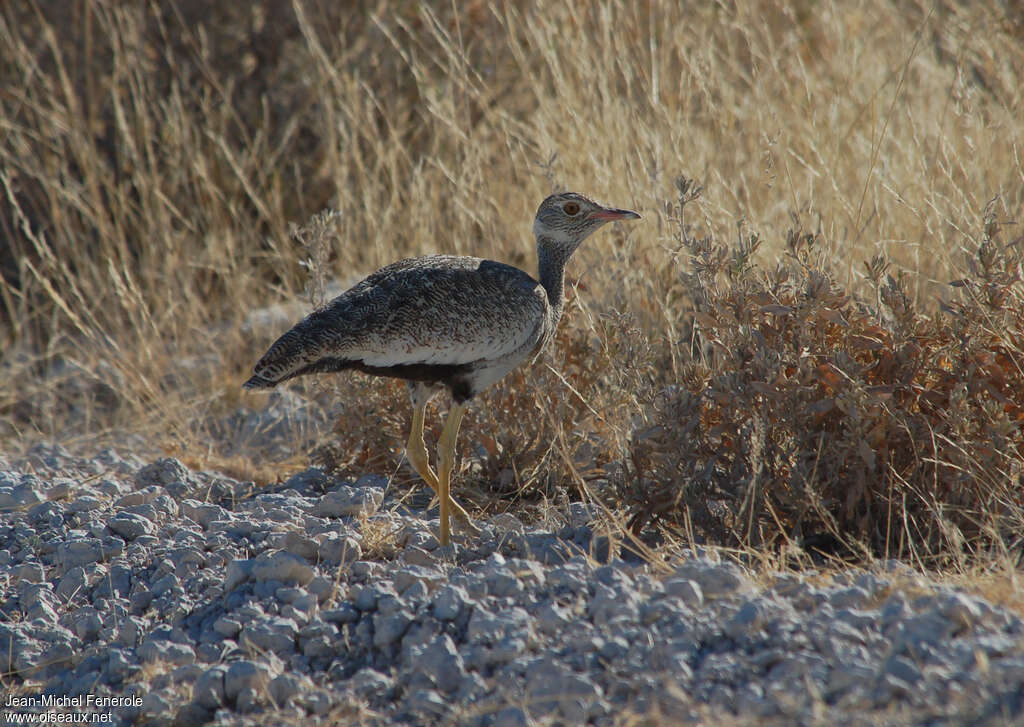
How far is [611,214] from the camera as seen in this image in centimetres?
441

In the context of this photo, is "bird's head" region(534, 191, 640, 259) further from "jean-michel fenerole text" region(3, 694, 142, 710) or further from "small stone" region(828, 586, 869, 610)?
"jean-michel fenerole text" region(3, 694, 142, 710)

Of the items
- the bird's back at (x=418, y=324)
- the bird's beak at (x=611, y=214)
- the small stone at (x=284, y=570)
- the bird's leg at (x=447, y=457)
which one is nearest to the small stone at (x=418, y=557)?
the bird's leg at (x=447, y=457)

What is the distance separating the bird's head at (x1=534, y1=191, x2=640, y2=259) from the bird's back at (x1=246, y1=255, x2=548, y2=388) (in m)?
0.42

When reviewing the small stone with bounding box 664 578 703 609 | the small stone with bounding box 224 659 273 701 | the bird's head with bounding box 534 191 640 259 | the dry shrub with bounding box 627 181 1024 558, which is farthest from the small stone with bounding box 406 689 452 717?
the bird's head with bounding box 534 191 640 259

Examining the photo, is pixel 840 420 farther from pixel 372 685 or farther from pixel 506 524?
pixel 372 685

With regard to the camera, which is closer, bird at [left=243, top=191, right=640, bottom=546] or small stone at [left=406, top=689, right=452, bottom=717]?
small stone at [left=406, top=689, right=452, bottom=717]

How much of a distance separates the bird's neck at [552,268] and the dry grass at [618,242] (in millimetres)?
197

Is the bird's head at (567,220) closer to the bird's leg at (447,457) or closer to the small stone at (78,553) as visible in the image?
the bird's leg at (447,457)

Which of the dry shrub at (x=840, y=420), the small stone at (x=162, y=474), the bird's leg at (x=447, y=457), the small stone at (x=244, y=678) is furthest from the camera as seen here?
the small stone at (x=162, y=474)

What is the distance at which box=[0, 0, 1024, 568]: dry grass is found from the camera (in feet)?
11.9

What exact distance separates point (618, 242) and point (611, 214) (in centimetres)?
111

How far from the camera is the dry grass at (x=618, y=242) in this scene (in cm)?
361

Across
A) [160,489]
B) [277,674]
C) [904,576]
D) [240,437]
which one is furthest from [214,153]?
[904,576]

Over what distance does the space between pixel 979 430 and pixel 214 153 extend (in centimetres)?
527
